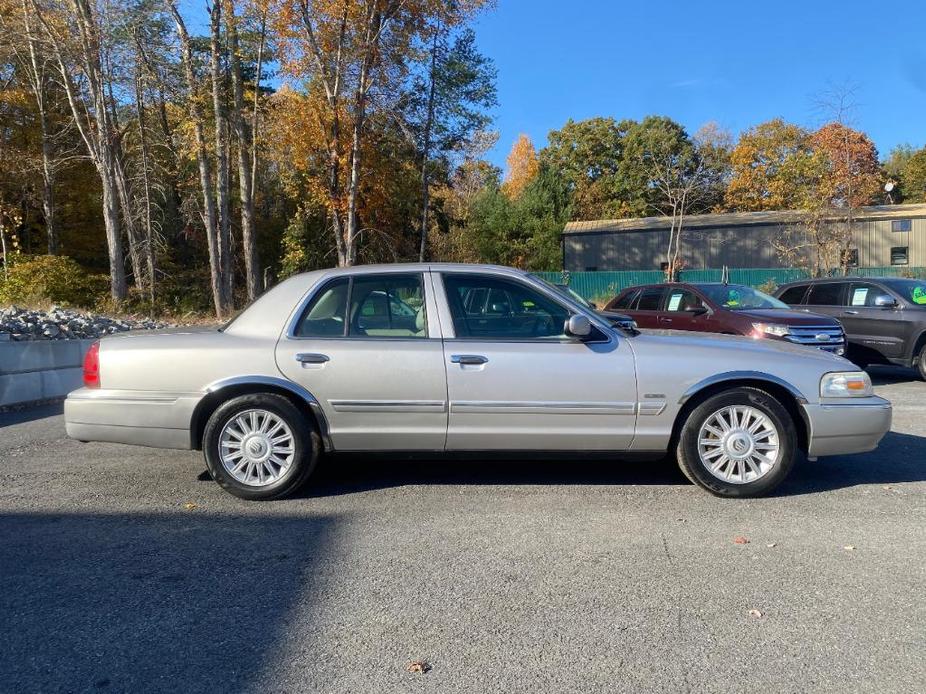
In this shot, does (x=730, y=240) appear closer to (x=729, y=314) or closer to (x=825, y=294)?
Answer: (x=825, y=294)

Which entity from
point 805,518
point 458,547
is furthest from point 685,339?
point 458,547

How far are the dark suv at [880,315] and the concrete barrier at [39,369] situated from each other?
11744mm

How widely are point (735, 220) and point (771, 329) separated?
30630mm

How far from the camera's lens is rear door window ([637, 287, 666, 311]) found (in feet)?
38.1

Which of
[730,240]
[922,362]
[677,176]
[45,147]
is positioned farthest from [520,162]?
[922,362]

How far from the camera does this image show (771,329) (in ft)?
32.3

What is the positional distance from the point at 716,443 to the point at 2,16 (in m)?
25.9

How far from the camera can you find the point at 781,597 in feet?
11.0

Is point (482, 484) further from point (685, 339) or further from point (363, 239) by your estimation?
point (363, 239)

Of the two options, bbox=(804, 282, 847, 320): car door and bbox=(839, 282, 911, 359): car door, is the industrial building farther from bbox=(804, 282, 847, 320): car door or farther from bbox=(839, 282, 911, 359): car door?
bbox=(839, 282, 911, 359): car door

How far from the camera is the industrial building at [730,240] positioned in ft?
115

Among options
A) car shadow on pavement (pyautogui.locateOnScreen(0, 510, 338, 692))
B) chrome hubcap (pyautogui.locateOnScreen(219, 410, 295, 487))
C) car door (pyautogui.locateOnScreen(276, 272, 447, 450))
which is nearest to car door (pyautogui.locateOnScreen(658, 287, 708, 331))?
car door (pyautogui.locateOnScreen(276, 272, 447, 450))

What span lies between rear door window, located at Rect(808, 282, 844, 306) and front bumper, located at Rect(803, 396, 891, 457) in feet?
25.7

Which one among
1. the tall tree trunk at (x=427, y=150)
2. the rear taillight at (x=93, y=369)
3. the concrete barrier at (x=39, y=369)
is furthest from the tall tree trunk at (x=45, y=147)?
the rear taillight at (x=93, y=369)
